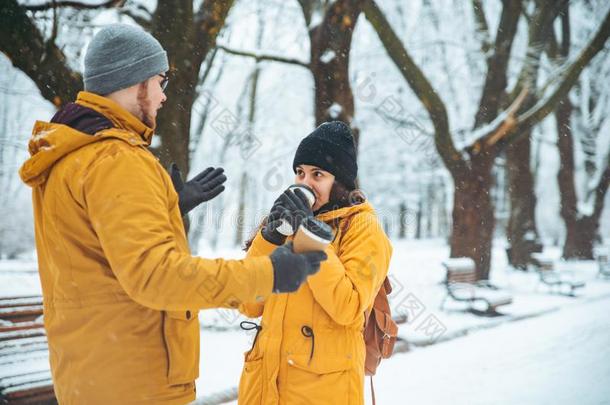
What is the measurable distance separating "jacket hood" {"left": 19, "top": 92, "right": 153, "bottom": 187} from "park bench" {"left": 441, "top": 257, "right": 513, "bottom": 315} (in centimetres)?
837

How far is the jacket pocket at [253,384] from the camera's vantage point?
80.7 inches

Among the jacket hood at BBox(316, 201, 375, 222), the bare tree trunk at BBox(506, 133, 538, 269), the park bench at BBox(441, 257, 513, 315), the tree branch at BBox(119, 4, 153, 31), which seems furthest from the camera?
the bare tree trunk at BBox(506, 133, 538, 269)

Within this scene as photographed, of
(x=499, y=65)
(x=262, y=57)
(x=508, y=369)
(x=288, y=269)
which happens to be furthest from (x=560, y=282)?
(x=288, y=269)

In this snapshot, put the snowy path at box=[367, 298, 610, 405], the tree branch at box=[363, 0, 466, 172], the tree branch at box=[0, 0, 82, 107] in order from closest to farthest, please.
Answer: the tree branch at box=[0, 0, 82, 107] → the snowy path at box=[367, 298, 610, 405] → the tree branch at box=[363, 0, 466, 172]

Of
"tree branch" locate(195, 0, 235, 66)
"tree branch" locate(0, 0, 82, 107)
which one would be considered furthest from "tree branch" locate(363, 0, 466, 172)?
"tree branch" locate(0, 0, 82, 107)

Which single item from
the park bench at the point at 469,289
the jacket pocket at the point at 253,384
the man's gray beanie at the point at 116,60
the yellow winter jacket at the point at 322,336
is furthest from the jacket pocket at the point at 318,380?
the park bench at the point at 469,289

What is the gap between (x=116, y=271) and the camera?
4.40 feet

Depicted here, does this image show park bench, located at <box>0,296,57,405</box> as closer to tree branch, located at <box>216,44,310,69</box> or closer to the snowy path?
the snowy path

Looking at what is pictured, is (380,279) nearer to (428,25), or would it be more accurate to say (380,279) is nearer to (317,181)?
(317,181)

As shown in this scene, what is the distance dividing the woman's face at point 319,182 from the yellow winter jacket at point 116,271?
0.88 meters

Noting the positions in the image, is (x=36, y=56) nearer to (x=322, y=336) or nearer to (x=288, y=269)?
(x=322, y=336)

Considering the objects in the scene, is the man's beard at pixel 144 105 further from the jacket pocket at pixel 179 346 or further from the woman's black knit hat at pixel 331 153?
the woman's black knit hat at pixel 331 153

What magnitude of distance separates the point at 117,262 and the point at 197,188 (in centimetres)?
71

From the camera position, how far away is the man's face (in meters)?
1.68
